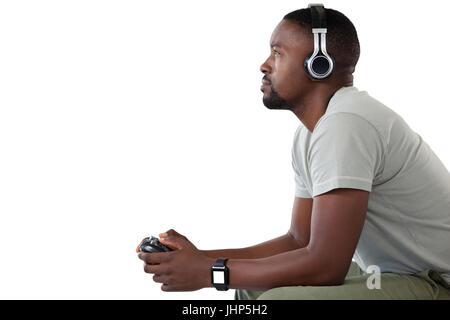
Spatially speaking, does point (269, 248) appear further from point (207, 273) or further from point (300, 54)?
point (300, 54)

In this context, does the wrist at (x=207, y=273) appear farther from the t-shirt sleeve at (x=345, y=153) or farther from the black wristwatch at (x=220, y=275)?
the t-shirt sleeve at (x=345, y=153)

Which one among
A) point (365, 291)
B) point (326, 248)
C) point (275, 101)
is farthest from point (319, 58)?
point (365, 291)

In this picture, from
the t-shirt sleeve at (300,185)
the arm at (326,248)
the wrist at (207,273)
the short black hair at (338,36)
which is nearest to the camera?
the arm at (326,248)

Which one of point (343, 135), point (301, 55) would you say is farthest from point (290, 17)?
point (343, 135)

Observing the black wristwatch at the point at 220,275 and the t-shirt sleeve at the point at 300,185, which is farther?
the t-shirt sleeve at the point at 300,185

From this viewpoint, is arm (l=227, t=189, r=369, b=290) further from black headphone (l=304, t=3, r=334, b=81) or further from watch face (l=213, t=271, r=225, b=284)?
black headphone (l=304, t=3, r=334, b=81)

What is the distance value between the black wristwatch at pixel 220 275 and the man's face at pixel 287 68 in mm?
512

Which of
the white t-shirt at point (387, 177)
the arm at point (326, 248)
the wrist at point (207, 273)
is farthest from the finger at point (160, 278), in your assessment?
the white t-shirt at point (387, 177)

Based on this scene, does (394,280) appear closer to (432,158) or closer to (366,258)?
(366,258)

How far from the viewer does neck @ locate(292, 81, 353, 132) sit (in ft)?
6.66

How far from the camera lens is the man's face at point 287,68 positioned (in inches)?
79.7

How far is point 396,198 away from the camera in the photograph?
195 centimetres

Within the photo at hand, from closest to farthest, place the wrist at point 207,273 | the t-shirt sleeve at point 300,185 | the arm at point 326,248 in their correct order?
the arm at point 326,248 → the wrist at point 207,273 → the t-shirt sleeve at point 300,185
